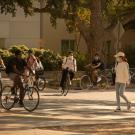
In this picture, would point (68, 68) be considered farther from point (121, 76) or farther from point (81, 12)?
point (81, 12)

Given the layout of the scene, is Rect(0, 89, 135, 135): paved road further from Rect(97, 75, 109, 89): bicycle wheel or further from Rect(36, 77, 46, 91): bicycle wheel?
Rect(97, 75, 109, 89): bicycle wheel

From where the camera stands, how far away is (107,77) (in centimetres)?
3195

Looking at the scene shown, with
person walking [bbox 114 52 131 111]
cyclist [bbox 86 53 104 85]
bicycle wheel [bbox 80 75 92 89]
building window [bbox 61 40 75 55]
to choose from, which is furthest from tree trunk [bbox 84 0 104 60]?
building window [bbox 61 40 75 55]

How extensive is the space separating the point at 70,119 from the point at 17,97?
2.50 meters

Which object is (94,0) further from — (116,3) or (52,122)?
(52,122)

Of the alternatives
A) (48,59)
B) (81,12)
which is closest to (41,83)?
(48,59)

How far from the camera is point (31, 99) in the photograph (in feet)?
61.5

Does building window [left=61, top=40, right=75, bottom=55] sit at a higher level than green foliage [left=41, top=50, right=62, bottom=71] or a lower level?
higher

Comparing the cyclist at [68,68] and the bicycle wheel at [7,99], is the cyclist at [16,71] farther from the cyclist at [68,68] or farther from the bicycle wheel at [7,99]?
the cyclist at [68,68]

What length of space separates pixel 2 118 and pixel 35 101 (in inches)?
92.5

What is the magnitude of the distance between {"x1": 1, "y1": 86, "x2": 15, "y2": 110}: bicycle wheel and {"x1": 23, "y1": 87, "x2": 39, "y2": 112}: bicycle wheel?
1.27 feet

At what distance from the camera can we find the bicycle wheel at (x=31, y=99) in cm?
1855

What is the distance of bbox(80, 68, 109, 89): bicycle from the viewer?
29.2 m

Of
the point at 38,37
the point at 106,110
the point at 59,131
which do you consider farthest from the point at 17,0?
the point at 38,37
